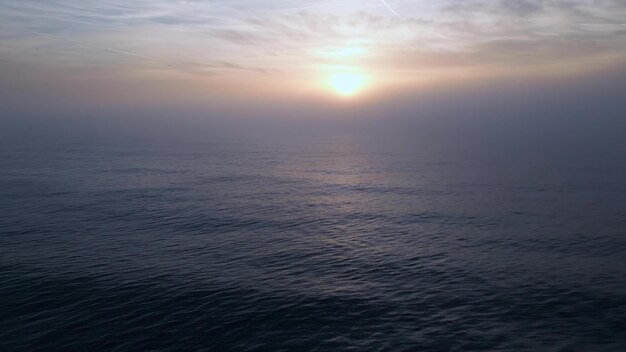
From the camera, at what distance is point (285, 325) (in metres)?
59.5

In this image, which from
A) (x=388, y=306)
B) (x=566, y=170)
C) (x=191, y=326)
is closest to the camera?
(x=191, y=326)

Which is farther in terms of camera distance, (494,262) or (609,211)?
(609,211)

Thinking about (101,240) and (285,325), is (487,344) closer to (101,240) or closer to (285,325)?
(285,325)

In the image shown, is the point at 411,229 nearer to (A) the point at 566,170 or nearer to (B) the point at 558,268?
(B) the point at 558,268

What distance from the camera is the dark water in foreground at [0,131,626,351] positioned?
56.5 meters

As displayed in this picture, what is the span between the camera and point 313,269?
80.8m

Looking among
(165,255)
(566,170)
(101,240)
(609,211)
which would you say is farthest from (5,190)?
(566,170)

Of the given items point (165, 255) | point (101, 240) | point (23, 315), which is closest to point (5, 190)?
point (101, 240)

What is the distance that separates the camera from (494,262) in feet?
272

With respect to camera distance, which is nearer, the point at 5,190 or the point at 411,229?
the point at 411,229

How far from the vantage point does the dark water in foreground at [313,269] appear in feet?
185

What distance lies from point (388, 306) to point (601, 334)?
89.1 feet

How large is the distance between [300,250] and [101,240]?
44068mm

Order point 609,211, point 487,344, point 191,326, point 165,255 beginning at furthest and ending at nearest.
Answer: point 609,211 < point 165,255 < point 191,326 < point 487,344
